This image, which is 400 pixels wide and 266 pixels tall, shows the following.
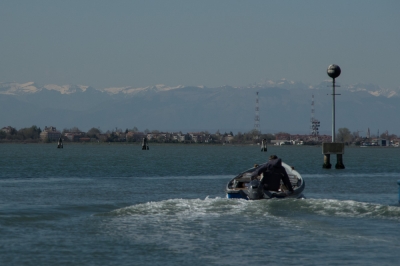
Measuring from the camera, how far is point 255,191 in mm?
32625

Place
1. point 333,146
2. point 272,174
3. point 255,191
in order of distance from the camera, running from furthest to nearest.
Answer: point 333,146 < point 272,174 < point 255,191

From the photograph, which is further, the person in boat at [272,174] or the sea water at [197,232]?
the person in boat at [272,174]

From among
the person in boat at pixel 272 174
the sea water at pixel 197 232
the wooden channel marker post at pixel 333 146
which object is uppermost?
the wooden channel marker post at pixel 333 146

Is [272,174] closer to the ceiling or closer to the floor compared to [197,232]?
closer to the ceiling

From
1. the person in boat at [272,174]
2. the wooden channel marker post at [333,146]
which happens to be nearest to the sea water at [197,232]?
the person in boat at [272,174]

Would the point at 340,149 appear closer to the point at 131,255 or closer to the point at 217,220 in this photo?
the point at 217,220

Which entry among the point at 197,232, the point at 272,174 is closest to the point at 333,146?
the point at 272,174

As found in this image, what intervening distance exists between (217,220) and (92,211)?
6.97 meters

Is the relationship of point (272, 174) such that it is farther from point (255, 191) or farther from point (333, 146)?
point (333, 146)

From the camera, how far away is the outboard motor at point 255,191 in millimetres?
32625

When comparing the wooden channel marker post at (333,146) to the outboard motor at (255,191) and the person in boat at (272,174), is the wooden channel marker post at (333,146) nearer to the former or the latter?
the person in boat at (272,174)

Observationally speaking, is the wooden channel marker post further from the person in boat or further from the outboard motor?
the outboard motor

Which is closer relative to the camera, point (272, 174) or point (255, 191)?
point (255, 191)

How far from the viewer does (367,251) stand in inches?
852
